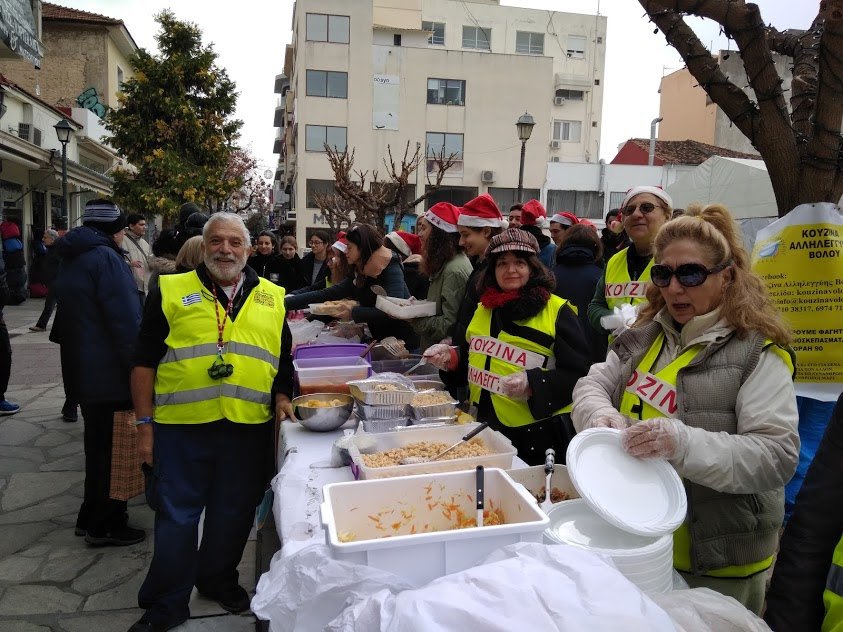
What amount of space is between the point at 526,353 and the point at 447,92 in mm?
35648

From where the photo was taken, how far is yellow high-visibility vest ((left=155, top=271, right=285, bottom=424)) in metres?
2.92

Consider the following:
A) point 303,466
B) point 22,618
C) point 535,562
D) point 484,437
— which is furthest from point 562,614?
point 22,618

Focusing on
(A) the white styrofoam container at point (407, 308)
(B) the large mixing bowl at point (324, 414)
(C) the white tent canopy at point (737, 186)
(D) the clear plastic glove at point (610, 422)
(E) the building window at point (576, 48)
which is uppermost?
(E) the building window at point (576, 48)

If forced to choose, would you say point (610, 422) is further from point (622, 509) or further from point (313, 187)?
point (313, 187)

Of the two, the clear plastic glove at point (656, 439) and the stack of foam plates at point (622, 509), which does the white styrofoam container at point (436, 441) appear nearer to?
the stack of foam plates at point (622, 509)

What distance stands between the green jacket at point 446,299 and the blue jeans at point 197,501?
1357 mm

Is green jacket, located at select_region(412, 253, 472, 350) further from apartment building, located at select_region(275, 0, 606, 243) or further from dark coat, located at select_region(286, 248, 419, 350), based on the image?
apartment building, located at select_region(275, 0, 606, 243)

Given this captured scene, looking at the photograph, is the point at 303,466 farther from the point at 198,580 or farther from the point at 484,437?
the point at 198,580

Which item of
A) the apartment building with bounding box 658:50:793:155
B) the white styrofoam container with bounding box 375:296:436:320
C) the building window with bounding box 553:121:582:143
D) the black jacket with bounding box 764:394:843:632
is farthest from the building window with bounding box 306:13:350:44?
the black jacket with bounding box 764:394:843:632

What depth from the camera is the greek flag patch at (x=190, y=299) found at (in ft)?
9.64

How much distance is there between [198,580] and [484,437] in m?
1.89

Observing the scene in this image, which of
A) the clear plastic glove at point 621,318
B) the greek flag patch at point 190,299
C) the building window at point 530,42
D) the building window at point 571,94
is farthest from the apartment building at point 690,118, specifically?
the greek flag patch at point 190,299

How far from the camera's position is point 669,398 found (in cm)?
199

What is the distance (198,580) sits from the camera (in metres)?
3.29
